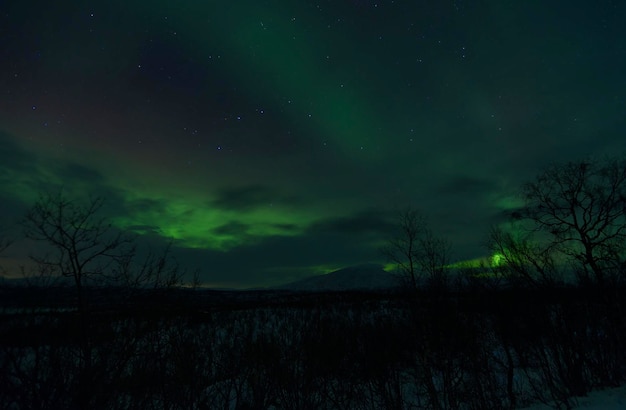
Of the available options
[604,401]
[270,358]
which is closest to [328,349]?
[270,358]

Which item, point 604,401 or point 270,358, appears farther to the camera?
point 270,358

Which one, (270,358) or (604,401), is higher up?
(604,401)

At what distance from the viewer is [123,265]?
8859 mm

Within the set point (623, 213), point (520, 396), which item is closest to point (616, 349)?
point (520, 396)

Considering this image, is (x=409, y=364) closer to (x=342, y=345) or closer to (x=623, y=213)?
(x=342, y=345)

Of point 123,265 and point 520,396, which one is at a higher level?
Answer: point 123,265

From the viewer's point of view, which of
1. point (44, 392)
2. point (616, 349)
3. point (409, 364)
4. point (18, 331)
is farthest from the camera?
point (409, 364)

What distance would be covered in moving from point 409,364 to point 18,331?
19.3 m

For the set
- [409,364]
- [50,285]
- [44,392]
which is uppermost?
[50,285]

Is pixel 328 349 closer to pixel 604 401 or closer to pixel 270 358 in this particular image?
pixel 270 358

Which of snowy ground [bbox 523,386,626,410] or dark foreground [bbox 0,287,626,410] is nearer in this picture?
snowy ground [bbox 523,386,626,410]

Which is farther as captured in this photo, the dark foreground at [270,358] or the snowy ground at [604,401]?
the dark foreground at [270,358]

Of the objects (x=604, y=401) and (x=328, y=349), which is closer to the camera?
(x=604, y=401)

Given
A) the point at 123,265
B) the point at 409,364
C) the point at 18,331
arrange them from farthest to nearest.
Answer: the point at 409,364, the point at 123,265, the point at 18,331
